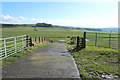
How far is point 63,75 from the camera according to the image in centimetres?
461

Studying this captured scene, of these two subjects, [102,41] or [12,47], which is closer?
[12,47]

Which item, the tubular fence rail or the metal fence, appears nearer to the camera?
the metal fence

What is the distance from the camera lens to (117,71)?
16.3 feet

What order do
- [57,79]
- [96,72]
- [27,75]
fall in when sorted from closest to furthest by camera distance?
[57,79]
[27,75]
[96,72]

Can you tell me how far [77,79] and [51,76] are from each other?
0.92 m

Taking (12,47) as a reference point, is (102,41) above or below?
above

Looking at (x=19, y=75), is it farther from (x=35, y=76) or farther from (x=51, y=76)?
(x=51, y=76)

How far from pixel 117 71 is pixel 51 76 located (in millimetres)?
2584

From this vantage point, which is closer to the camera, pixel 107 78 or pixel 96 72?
pixel 107 78

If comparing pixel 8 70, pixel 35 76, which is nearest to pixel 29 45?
pixel 8 70

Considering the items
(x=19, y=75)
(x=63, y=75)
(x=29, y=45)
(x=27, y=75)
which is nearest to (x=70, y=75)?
(x=63, y=75)

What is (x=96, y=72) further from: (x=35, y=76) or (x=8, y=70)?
(x=8, y=70)

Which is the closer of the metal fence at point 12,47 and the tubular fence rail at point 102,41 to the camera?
the metal fence at point 12,47

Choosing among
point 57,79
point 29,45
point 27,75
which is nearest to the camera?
point 57,79
